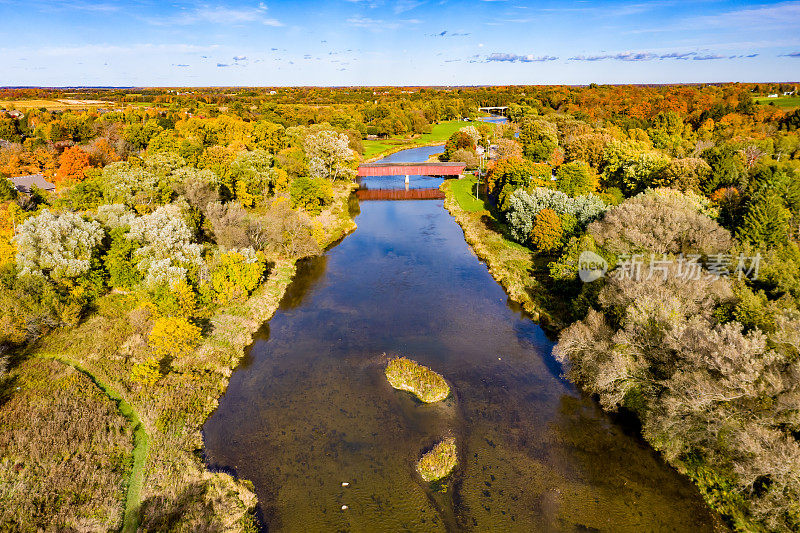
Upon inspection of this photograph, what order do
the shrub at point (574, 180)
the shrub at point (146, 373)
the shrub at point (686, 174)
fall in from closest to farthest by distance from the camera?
1. the shrub at point (146, 373)
2. the shrub at point (686, 174)
3. the shrub at point (574, 180)

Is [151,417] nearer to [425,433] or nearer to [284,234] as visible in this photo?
[425,433]

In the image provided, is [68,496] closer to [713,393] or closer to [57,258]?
[57,258]

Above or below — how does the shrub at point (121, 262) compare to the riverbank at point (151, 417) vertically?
above

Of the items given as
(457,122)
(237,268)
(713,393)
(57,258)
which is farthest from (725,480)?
(457,122)

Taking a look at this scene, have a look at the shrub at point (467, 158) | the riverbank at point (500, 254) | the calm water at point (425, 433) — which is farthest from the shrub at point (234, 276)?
the shrub at point (467, 158)

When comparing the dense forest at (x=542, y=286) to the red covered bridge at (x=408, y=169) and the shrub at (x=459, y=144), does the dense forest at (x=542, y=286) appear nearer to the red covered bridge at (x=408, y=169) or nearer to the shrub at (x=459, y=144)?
the red covered bridge at (x=408, y=169)

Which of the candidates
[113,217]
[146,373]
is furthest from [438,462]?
[113,217]
